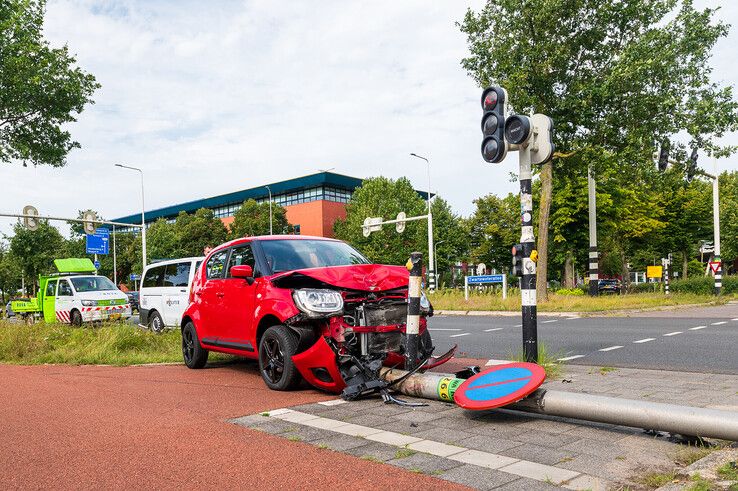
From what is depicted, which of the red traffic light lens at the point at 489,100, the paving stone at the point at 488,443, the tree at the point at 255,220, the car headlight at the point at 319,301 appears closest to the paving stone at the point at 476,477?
the paving stone at the point at 488,443

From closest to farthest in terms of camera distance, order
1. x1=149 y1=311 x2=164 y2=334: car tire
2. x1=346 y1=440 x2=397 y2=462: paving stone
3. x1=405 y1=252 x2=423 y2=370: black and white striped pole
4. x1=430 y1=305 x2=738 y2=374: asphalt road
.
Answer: x1=346 y1=440 x2=397 y2=462: paving stone, x1=405 y1=252 x2=423 y2=370: black and white striped pole, x1=430 y1=305 x2=738 y2=374: asphalt road, x1=149 y1=311 x2=164 y2=334: car tire

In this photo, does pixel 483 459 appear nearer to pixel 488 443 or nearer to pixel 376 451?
pixel 488 443

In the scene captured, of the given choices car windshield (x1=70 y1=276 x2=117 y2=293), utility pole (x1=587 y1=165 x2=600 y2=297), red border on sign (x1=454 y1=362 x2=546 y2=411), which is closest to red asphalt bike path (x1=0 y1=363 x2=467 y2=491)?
red border on sign (x1=454 y1=362 x2=546 y2=411)

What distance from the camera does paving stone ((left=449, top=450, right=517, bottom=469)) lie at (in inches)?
147

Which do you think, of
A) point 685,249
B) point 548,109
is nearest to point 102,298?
point 548,109

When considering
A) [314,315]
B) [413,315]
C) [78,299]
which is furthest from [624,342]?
[78,299]

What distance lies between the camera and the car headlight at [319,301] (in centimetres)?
593

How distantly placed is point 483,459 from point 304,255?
3.98 meters

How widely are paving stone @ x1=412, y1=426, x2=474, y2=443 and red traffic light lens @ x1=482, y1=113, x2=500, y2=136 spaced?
3.86m

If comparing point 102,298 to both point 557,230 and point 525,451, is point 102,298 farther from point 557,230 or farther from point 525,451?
point 557,230

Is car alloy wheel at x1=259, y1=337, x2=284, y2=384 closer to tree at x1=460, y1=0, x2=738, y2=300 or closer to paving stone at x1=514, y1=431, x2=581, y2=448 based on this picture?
paving stone at x1=514, y1=431, x2=581, y2=448

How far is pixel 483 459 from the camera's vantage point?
385 cm

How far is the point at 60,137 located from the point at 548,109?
1850 centimetres

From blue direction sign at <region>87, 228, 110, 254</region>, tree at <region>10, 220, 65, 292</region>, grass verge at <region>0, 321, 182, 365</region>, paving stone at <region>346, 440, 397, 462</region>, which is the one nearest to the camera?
paving stone at <region>346, 440, 397, 462</region>
